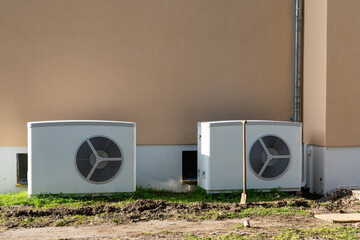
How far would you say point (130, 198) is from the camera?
20.7 ft

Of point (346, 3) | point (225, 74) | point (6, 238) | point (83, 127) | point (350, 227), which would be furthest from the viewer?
point (225, 74)

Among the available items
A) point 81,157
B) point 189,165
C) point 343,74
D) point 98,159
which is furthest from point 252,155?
point 81,157

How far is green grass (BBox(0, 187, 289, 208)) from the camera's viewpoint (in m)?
6.10

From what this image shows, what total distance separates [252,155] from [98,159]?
214 centimetres

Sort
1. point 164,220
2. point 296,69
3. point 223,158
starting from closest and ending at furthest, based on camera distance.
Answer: point 164,220, point 223,158, point 296,69

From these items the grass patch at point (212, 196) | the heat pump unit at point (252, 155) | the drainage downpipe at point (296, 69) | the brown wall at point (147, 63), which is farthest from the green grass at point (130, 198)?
the drainage downpipe at point (296, 69)

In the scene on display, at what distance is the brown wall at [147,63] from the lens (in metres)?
7.18

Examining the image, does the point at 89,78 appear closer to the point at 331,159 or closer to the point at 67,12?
the point at 67,12

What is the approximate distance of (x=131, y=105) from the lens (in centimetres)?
729

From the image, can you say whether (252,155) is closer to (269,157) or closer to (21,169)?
(269,157)

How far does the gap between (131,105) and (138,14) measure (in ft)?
4.65

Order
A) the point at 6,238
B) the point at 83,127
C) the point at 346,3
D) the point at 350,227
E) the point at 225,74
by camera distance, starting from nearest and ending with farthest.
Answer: the point at 6,238
the point at 350,227
the point at 83,127
the point at 346,3
the point at 225,74

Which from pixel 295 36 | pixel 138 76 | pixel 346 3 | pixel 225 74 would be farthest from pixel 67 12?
pixel 346 3

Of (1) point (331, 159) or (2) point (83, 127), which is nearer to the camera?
(2) point (83, 127)
